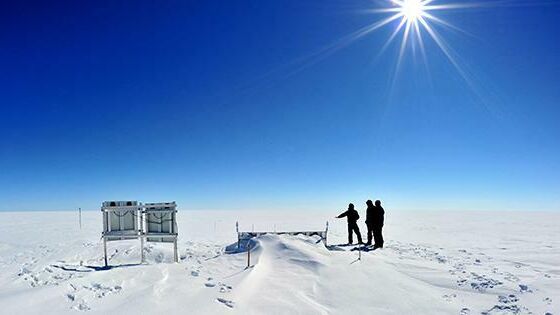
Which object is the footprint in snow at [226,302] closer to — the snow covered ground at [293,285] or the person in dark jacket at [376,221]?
the snow covered ground at [293,285]

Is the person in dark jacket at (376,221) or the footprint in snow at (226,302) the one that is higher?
the person in dark jacket at (376,221)

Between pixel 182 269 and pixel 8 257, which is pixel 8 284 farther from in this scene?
pixel 8 257

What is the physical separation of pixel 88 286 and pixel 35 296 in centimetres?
83

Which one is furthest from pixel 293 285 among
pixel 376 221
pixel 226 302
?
pixel 376 221

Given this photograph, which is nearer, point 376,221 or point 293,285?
point 293,285

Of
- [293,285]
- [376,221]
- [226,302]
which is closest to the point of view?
[226,302]

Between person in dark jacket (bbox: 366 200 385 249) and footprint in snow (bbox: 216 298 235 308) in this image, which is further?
person in dark jacket (bbox: 366 200 385 249)

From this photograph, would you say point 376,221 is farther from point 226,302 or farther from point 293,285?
point 226,302

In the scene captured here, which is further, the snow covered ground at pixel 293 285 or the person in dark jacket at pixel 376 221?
the person in dark jacket at pixel 376 221

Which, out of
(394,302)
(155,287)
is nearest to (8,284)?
(155,287)

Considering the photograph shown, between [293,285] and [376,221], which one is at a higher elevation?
[376,221]

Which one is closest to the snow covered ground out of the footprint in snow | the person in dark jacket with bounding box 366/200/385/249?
the footprint in snow

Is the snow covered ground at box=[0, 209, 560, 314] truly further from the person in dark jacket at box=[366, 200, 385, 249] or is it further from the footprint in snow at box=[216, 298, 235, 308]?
the person in dark jacket at box=[366, 200, 385, 249]

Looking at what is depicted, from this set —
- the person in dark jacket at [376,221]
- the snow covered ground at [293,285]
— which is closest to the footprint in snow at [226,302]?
the snow covered ground at [293,285]
